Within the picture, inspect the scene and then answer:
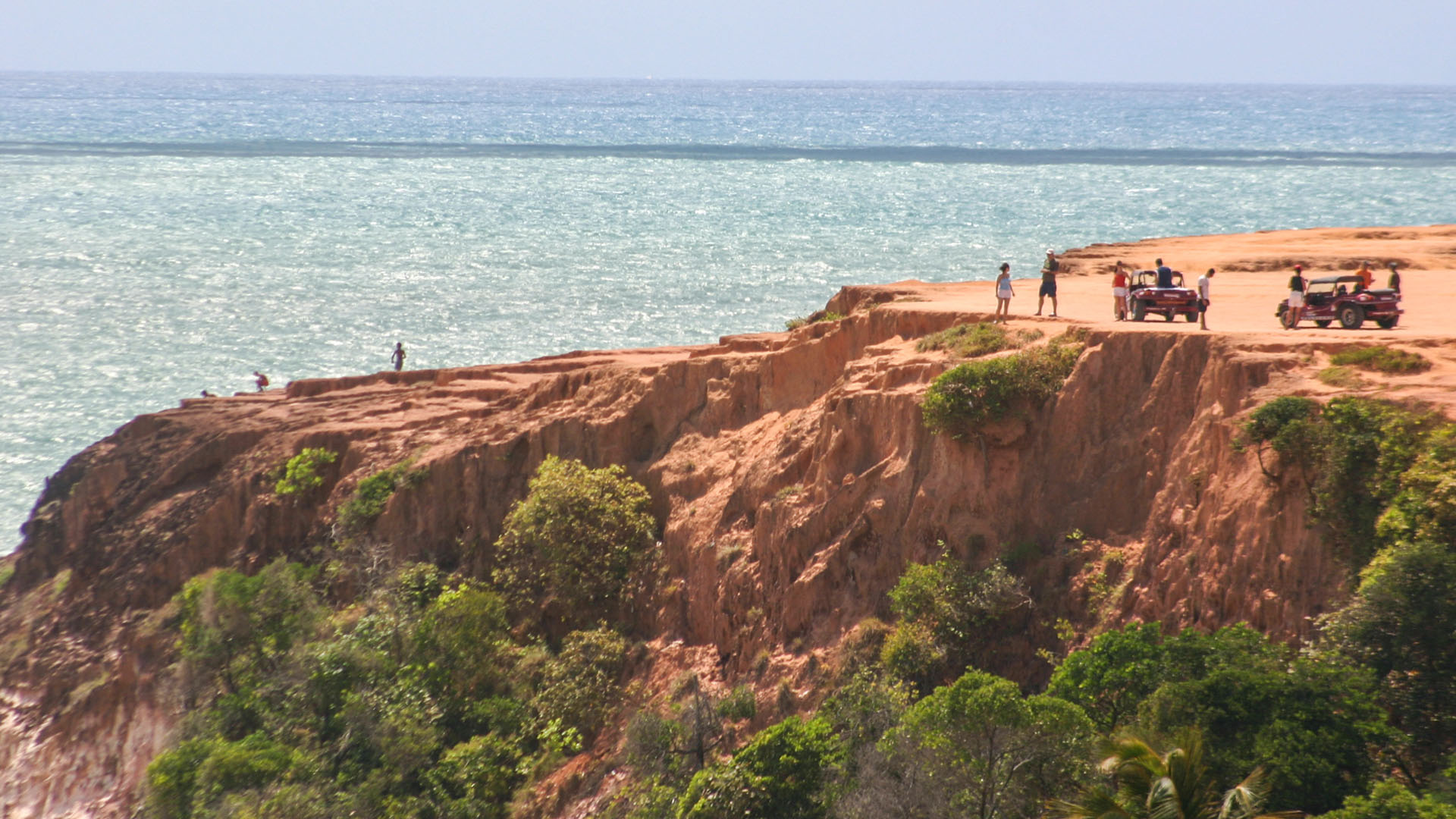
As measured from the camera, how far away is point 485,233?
314 ft

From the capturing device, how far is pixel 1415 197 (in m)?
111

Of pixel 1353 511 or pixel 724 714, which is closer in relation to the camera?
pixel 1353 511

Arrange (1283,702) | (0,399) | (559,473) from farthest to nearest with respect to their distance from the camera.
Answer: (0,399) < (559,473) < (1283,702)

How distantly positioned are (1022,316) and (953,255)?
56776 mm

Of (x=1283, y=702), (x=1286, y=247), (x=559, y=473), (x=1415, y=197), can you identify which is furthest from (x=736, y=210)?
(x=1283, y=702)

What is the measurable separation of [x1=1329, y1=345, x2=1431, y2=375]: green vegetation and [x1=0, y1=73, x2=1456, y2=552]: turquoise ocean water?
137 ft

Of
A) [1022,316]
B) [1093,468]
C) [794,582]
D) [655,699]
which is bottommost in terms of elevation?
[655,699]

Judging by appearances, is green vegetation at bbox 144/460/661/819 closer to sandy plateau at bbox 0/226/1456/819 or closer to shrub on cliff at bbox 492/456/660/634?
shrub on cliff at bbox 492/456/660/634

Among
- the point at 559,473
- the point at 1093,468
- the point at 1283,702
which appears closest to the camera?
the point at 1283,702

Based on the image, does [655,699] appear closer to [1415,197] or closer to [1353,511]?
[1353,511]

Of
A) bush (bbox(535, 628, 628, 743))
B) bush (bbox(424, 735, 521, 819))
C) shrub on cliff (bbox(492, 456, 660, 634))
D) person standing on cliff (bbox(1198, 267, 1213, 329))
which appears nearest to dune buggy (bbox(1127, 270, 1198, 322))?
person standing on cliff (bbox(1198, 267, 1213, 329))

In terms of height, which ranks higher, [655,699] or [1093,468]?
[1093,468]

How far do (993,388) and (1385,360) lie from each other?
6550mm

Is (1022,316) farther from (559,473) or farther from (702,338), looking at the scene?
(702,338)
